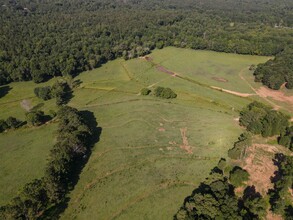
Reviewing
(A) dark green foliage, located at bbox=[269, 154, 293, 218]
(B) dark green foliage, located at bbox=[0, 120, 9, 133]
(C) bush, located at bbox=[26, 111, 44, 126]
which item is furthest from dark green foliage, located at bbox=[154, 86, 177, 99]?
(B) dark green foliage, located at bbox=[0, 120, 9, 133]

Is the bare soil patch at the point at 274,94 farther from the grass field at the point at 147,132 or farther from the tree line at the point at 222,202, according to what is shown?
the tree line at the point at 222,202

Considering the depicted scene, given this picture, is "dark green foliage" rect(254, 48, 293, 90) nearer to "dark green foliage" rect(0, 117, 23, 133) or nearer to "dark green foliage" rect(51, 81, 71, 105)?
"dark green foliage" rect(51, 81, 71, 105)

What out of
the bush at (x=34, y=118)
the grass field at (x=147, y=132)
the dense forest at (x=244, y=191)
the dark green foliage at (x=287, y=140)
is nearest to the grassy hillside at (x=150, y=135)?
the grass field at (x=147, y=132)

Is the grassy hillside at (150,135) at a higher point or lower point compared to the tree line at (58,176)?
lower

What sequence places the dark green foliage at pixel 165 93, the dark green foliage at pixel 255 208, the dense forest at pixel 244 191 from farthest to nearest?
1. the dark green foliage at pixel 165 93
2. the dark green foliage at pixel 255 208
3. the dense forest at pixel 244 191

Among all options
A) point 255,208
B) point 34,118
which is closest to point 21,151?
point 34,118

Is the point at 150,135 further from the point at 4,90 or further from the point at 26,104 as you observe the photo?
the point at 4,90
